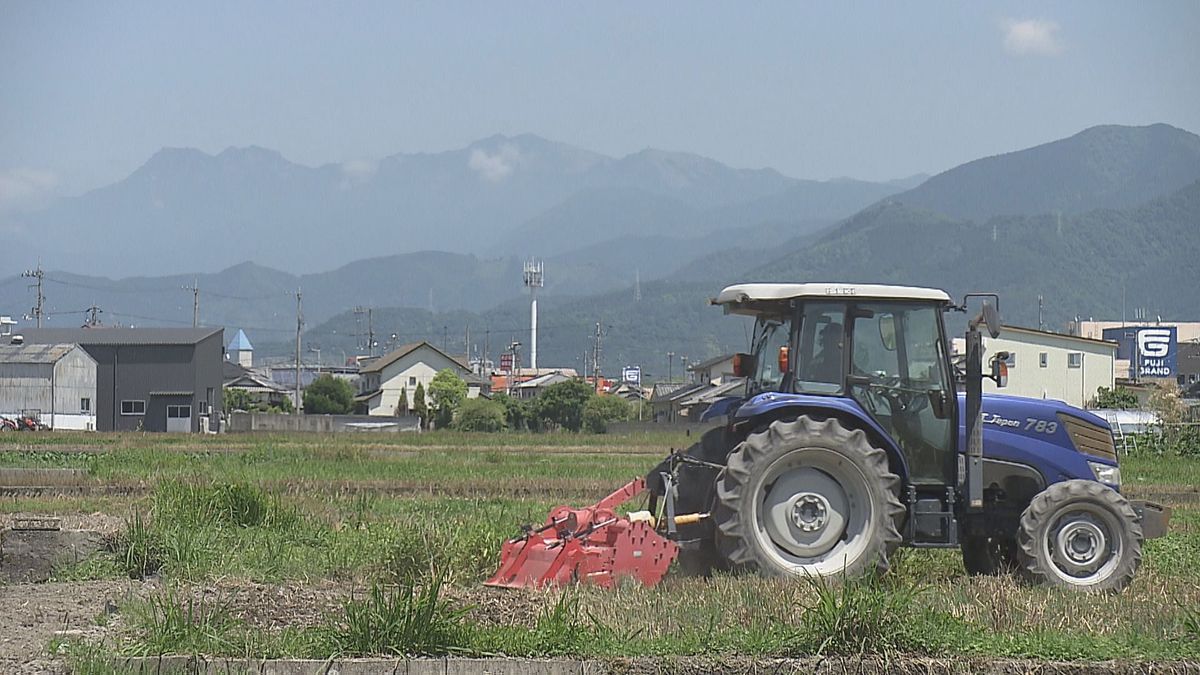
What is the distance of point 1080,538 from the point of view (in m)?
11.1

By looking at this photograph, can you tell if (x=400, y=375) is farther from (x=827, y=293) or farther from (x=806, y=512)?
(x=806, y=512)

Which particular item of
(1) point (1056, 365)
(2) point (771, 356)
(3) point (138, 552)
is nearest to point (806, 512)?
(2) point (771, 356)

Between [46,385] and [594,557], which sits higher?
[46,385]

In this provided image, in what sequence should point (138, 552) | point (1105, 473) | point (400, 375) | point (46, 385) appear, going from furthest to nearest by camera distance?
point (400, 375)
point (46, 385)
point (1105, 473)
point (138, 552)

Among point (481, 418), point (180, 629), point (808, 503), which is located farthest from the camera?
point (481, 418)

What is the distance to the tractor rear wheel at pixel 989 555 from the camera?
11.7 m

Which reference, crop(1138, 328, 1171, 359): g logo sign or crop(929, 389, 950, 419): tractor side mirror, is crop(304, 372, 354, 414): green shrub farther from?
crop(929, 389, 950, 419): tractor side mirror

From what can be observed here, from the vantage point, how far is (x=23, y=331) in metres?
90.9

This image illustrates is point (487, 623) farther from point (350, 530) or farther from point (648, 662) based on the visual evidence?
point (350, 530)

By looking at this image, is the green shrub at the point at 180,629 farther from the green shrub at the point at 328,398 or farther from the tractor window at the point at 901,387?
the green shrub at the point at 328,398

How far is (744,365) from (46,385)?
69.5 meters

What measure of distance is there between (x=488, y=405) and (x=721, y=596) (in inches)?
2773

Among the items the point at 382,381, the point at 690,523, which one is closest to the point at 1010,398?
the point at 690,523

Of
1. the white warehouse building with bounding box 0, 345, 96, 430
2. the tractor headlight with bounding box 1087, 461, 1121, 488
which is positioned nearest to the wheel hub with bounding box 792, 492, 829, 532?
the tractor headlight with bounding box 1087, 461, 1121, 488
